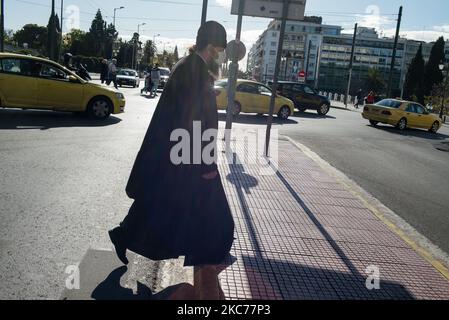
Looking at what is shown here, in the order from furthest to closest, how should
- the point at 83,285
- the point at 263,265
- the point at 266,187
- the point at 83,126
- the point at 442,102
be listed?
the point at 442,102 → the point at 83,126 → the point at 266,187 → the point at 263,265 → the point at 83,285

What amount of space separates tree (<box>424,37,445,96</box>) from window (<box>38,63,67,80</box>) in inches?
2850

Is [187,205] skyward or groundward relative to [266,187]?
skyward

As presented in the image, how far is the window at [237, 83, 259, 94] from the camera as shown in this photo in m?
17.9

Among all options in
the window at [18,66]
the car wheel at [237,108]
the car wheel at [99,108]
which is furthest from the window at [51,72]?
the car wheel at [237,108]

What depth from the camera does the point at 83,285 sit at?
3.15 meters

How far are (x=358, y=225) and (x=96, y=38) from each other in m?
107

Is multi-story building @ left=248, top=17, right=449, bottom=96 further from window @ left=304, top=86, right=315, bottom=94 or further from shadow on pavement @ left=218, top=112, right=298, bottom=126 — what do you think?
shadow on pavement @ left=218, top=112, right=298, bottom=126

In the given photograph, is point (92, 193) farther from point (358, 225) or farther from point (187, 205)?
point (358, 225)

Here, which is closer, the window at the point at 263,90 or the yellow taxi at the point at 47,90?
the yellow taxi at the point at 47,90

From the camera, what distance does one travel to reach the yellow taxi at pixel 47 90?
11109 millimetres

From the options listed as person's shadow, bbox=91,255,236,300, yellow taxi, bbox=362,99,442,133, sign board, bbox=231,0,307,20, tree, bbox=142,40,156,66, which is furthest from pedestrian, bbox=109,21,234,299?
tree, bbox=142,40,156,66

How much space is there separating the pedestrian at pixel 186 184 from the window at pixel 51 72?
980cm

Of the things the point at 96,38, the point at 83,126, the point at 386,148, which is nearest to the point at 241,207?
the point at 83,126

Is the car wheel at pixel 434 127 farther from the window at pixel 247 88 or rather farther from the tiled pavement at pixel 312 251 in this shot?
the tiled pavement at pixel 312 251
